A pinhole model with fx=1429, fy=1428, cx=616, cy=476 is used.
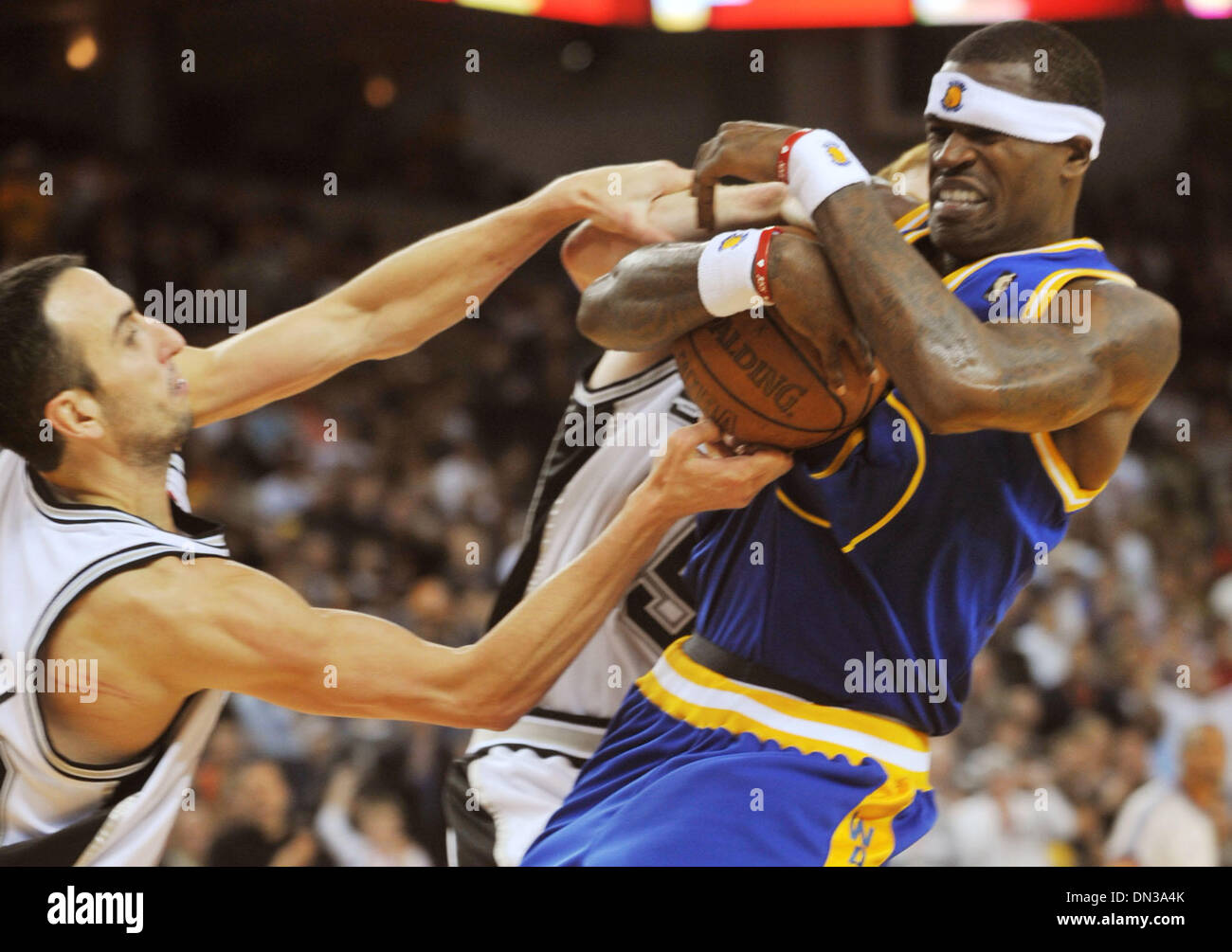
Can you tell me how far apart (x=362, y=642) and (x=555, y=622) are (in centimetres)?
42

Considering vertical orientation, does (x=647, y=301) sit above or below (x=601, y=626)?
above

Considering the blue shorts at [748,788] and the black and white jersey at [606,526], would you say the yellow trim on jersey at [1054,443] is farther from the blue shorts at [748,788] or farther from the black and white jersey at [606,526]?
the black and white jersey at [606,526]

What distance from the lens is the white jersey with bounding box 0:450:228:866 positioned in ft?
9.66

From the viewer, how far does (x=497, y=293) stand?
10.7 m

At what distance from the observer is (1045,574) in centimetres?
862

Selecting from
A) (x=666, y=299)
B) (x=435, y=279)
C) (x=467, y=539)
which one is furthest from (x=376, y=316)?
(x=467, y=539)

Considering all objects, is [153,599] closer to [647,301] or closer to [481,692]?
[481,692]

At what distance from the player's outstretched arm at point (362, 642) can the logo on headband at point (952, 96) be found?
88cm

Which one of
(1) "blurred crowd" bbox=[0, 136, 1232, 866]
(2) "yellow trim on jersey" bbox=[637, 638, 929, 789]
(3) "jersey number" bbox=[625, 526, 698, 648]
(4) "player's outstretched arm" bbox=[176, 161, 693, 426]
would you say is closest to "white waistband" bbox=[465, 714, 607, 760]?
(3) "jersey number" bbox=[625, 526, 698, 648]

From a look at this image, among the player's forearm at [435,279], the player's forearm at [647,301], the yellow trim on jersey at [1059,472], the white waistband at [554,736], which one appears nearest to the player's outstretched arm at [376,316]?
the player's forearm at [435,279]

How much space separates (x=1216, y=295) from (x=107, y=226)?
8.25 m

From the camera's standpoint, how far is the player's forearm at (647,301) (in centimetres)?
253

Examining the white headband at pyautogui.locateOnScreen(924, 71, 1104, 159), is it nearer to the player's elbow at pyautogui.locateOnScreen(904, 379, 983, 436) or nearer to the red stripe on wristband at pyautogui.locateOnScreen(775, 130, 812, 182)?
the red stripe on wristband at pyautogui.locateOnScreen(775, 130, 812, 182)

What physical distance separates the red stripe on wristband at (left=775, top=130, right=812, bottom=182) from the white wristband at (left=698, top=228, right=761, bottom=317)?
169 mm
